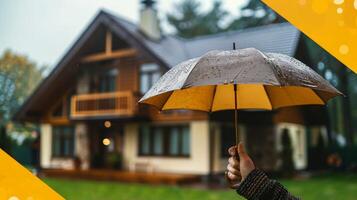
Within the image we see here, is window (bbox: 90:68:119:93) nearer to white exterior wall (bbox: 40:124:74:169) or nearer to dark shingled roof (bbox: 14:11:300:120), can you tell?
dark shingled roof (bbox: 14:11:300:120)

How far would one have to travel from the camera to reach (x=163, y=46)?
10367 millimetres

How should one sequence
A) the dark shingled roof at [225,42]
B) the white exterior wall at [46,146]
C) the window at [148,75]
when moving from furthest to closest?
the white exterior wall at [46,146] < the window at [148,75] < the dark shingled roof at [225,42]

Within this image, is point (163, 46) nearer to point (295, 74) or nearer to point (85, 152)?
point (85, 152)

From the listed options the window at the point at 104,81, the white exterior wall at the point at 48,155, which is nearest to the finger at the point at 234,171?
the window at the point at 104,81

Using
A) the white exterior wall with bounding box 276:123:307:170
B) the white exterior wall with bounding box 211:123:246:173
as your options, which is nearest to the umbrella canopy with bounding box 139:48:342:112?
the white exterior wall with bounding box 211:123:246:173

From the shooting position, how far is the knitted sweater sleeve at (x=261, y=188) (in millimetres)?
1300

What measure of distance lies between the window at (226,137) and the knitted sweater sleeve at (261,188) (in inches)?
338

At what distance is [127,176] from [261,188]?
8.22m

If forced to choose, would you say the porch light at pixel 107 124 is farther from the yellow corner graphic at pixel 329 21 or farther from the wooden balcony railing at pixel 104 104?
the yellow corner graphic at pixel 329 21

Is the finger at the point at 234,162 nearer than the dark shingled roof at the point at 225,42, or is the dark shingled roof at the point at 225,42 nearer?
the finger at the point at 234,162

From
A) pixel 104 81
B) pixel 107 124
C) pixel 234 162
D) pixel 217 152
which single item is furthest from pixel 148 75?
pixel 234 162

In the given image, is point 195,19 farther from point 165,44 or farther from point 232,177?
point 232,177

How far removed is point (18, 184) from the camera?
8.99ft

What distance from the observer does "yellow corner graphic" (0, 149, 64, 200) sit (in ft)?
8.89
